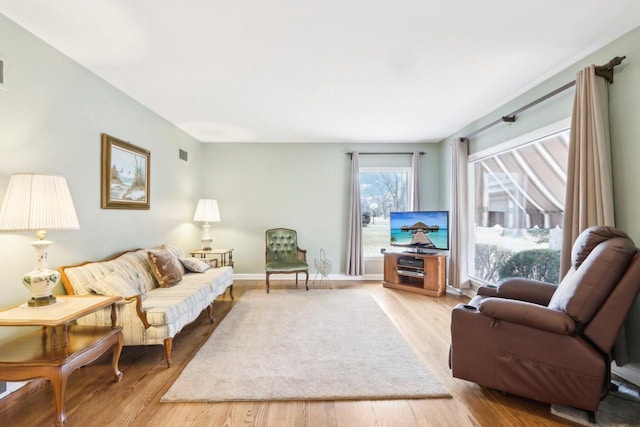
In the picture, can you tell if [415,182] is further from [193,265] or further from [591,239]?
[193,265]

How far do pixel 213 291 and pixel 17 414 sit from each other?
169 cm

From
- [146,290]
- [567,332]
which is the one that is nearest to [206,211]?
[146,290]

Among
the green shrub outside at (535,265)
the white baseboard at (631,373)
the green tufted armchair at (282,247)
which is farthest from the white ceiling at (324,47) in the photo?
the white baseboard at (631,373)

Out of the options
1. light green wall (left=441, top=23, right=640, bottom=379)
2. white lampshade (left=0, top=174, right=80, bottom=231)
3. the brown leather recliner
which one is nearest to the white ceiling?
light green wall (left=441, top=23, right=640, bottom=379)

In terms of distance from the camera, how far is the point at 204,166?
18.0 ft

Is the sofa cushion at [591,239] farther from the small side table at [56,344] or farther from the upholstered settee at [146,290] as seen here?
the small side table at [56,344]

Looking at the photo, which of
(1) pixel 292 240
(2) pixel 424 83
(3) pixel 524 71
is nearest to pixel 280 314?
(1) pixel 292 240

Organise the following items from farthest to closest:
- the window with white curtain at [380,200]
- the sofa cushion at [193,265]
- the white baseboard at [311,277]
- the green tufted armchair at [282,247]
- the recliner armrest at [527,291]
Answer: the window with white curtain at [380,200] → the white baseboard at [311,277] → the green tufted armchair at [282,247] → the sofa cushion at [193,265] → the recliner armrest at [527,291]

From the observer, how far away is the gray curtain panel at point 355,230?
17.5 ft

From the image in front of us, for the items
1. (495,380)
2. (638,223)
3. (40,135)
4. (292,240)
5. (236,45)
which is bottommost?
(495,380)

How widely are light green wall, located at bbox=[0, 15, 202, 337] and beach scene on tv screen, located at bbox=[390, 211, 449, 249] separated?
11.9 ft

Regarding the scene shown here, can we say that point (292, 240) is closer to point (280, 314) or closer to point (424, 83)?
point (280, 314)

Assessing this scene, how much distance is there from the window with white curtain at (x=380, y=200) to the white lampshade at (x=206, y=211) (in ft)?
8.72

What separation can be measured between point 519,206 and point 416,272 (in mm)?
1783
